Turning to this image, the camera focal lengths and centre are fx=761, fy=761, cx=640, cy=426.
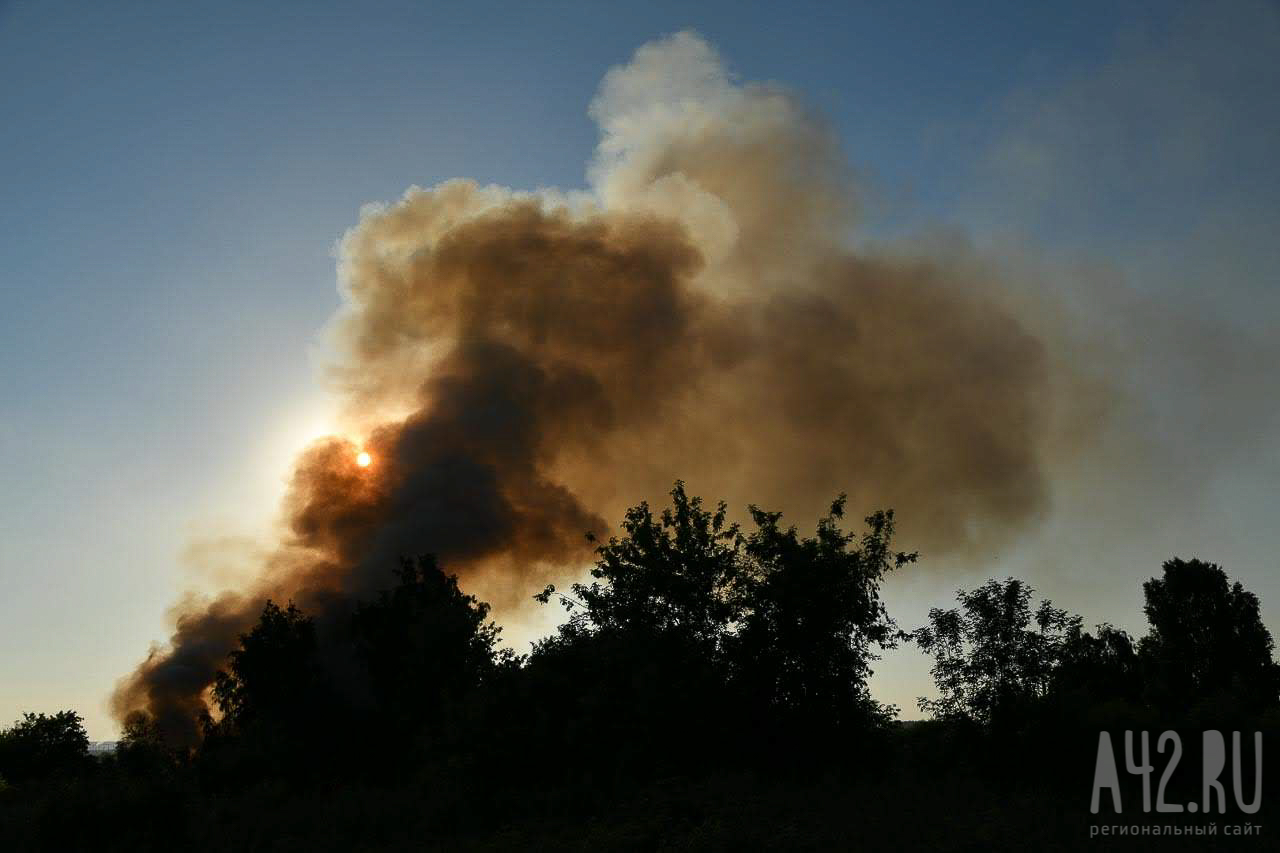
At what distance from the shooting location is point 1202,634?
1877 inches

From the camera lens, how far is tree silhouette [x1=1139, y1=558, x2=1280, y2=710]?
151 feet

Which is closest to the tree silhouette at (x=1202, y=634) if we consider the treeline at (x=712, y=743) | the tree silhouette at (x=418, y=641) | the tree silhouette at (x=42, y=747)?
Answer: the treeline at (x=712, y=743)

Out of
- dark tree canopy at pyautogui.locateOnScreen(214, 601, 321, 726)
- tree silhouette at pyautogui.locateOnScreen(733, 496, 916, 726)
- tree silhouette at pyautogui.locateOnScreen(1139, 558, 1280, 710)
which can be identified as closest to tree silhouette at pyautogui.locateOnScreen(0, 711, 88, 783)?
dark tree canopy at pyautogui.locateOnScreen(214, 601, 321, 726)

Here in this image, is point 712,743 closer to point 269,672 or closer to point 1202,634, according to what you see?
point 269,672

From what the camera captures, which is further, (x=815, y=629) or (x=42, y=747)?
(x=42, y=747)

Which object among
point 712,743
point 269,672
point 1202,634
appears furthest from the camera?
point 1202,634

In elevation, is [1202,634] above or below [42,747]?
above

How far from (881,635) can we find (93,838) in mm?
21670

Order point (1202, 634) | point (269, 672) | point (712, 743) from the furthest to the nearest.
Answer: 1. point (1202, 634)
2. point (269, 672)
3. point (712, 743)

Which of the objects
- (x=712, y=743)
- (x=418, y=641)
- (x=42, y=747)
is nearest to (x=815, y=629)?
(x=712, y=743)

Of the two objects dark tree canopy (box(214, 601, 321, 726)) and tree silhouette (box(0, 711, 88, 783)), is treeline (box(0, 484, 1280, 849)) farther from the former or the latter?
tree silhouette (box(0, 711, 88, 783))

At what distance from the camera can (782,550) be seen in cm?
2420

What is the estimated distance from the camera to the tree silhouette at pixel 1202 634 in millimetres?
45969

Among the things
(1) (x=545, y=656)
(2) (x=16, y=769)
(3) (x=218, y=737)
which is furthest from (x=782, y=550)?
(2) (x=16, y=769)
